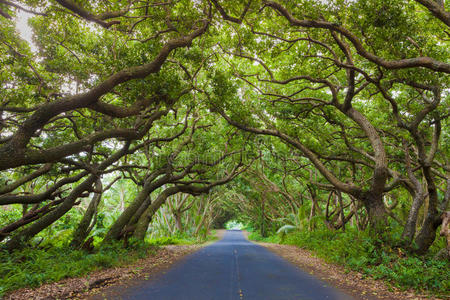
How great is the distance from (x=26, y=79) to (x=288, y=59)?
8.97 meters

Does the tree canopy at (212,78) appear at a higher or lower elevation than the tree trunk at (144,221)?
higher

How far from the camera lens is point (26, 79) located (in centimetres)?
873

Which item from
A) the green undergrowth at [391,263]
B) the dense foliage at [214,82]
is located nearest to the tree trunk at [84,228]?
the dense foliage at [214,82]

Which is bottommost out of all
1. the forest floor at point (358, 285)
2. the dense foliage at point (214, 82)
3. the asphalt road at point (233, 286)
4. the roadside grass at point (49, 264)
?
the forest floor at point (358, 285)

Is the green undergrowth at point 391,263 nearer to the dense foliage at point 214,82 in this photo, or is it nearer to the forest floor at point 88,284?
the dense foliage at point 214,82

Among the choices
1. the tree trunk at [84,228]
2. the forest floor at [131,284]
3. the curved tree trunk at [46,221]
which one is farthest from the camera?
the tree trunk at [84,228]

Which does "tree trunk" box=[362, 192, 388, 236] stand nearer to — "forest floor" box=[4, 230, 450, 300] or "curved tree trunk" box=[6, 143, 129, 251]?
"forest floor" box=[4, 230, 450, 300]

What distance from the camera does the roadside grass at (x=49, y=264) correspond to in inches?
229

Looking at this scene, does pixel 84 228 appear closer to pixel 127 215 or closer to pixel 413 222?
pixel 127 215

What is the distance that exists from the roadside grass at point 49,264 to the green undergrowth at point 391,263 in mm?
7536

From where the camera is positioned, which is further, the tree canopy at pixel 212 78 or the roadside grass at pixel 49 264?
the tree canopy at pixel 212 78

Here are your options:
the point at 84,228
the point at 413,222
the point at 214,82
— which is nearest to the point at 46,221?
the point at 84,228

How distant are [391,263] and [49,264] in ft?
30.7

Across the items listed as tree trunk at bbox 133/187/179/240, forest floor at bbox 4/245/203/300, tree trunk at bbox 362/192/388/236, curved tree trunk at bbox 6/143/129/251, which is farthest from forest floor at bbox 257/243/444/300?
curved tree trunk at bbox 6/143/129/251
